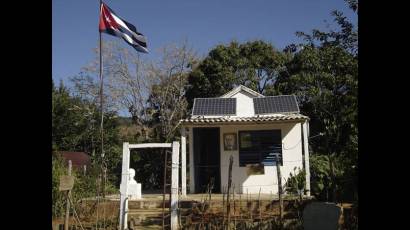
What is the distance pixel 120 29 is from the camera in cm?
1459

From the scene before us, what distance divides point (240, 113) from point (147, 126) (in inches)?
454

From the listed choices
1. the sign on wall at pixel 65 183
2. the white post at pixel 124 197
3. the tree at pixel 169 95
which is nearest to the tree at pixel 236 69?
the tree at pixel 169 95

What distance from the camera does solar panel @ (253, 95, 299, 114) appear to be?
51.2 ft

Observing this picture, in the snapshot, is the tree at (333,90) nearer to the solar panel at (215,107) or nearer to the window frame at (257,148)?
the window frame at (257,148)

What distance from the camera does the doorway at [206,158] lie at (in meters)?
15.5

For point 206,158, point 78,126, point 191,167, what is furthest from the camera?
point 78,126

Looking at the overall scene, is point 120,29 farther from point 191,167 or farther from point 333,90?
point 333,90

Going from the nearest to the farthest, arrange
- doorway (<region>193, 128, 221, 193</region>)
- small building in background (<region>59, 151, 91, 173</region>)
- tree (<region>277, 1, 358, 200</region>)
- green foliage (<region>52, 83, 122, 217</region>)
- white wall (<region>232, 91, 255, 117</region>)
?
tree (<region>277, 1, 358, 200</region>), doorway (<region>193, 128, 221, 193</region>), white wall (<region>232, 91, 255, 117</region>), small building in background (<region>59, 151, 91, 173</region>), green foliage (<region>52, 83, 122, 217</region>)

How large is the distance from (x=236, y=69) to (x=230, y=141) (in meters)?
12.9

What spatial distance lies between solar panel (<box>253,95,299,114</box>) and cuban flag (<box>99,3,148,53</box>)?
4.69m

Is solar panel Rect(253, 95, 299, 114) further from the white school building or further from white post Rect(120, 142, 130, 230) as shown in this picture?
white post Rect(120, 142, 130, 230)

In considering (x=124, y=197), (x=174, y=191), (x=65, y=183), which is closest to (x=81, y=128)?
(x=124, y=197)

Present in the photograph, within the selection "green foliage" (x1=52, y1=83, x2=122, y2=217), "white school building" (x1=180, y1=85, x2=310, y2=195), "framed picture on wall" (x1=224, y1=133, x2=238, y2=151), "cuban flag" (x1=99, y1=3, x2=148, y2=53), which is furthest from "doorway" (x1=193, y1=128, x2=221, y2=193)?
"green foliage" (x1=52, y1=83, x2=122, y2=217)
